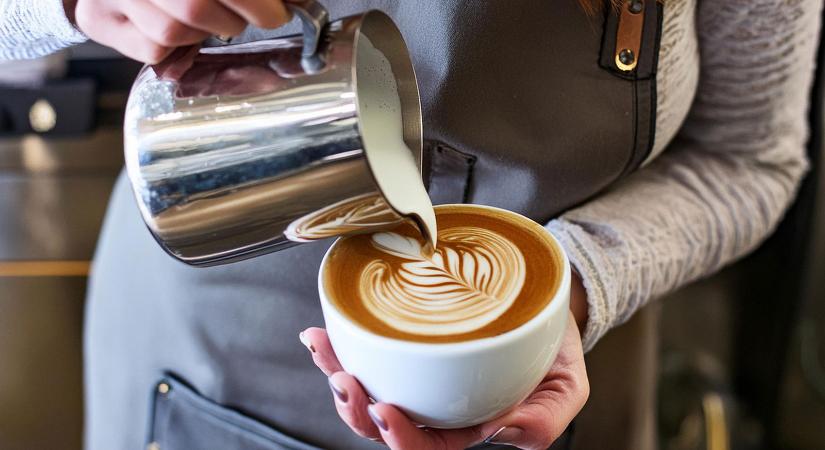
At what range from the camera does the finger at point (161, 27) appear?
0.56m

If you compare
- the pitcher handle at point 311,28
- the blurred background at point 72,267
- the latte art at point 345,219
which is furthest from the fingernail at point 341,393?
the blurred background at point 72,267

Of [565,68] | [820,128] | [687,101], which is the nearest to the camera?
[565,68]

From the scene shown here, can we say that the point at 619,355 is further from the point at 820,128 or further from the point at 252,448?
the point at 820,128

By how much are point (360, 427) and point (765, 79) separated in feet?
1.94

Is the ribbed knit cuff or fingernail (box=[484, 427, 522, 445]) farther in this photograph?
the ribbed knit cuff

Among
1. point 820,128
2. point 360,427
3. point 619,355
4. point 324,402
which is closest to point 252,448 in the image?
point 324,402

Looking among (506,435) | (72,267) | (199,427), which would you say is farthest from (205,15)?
(72,267)

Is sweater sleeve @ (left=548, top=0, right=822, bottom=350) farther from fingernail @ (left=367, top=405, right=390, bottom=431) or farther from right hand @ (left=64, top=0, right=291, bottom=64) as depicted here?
right hand @ (left=64, top=0, right=291, bottom=64)

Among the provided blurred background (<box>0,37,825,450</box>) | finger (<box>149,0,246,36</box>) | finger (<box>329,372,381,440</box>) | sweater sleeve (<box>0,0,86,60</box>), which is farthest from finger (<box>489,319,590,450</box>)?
blurred background (<box>0,37,825,450</box>)

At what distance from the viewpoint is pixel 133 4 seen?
1.90ft

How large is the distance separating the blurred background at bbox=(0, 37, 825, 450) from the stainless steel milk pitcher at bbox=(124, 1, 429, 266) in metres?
0.91

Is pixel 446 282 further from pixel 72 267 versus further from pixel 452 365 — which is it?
pixel 72 267

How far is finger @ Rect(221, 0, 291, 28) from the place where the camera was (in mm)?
524

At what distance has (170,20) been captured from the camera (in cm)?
56
